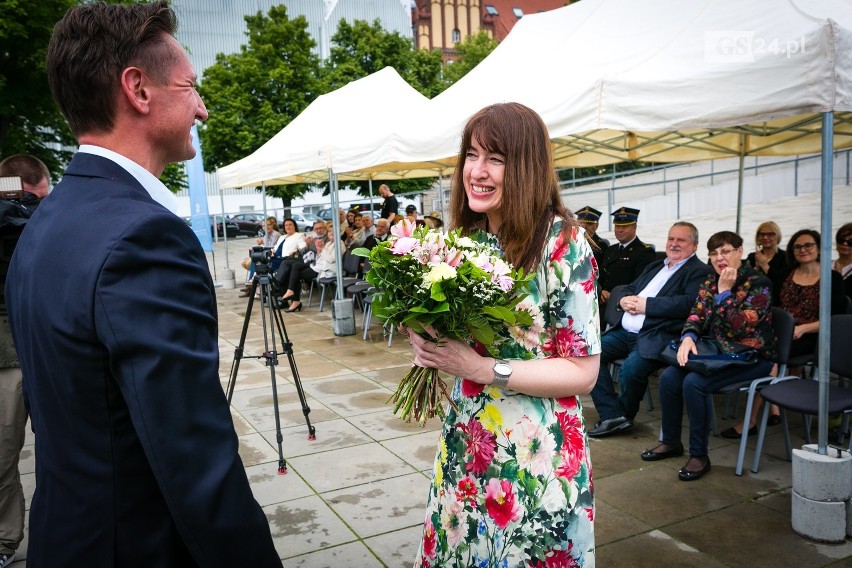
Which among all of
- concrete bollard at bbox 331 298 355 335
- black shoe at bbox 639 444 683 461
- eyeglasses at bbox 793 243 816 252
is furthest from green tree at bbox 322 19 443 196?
black shoe at bbox 639 444 683 461

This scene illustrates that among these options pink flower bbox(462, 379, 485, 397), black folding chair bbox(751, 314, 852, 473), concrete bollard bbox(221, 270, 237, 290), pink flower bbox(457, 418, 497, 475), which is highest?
pink flower bbox(462, 379, 485, 397)

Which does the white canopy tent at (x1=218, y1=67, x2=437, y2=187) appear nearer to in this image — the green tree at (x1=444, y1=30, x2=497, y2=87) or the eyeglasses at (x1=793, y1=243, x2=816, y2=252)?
the eyeglasses at (x1=793, y1=243, x2=816, y2=252)

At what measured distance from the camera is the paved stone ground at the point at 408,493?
348 cm

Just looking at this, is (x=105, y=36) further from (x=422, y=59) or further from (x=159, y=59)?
(x=422, y=59)

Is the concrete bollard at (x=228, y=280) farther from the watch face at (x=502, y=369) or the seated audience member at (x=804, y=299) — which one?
the watch face at (x=502, y=369)

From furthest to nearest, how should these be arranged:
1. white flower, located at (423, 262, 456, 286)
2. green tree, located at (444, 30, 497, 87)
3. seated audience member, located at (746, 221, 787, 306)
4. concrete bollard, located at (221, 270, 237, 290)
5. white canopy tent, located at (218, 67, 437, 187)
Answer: green tree, located at (444, 30, 497, 87) < concrete bollard, located at (221, 270, 237, 290) < white canopy tent, located at (218, 67, 437, 187) < seated audience member, located at (746, 221, 787, 306) < white flower, located at (423, 262, 456, 286)

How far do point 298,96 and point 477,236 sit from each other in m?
25.0

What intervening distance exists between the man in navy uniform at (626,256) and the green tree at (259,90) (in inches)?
726

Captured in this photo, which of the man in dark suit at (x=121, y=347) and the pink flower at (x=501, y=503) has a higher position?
the man in dark suit at (x=121, y=347)

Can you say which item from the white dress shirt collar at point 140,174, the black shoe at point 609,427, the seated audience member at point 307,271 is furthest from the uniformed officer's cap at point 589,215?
the white dress shirt collar at point 140,174

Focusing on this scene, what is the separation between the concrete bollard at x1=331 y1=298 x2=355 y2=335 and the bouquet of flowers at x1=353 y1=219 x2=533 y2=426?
8.00 metres

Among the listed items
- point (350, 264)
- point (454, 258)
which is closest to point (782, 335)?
point (454, 258)

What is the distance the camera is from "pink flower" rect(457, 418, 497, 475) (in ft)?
6.43

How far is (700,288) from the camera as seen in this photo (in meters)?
5.02
